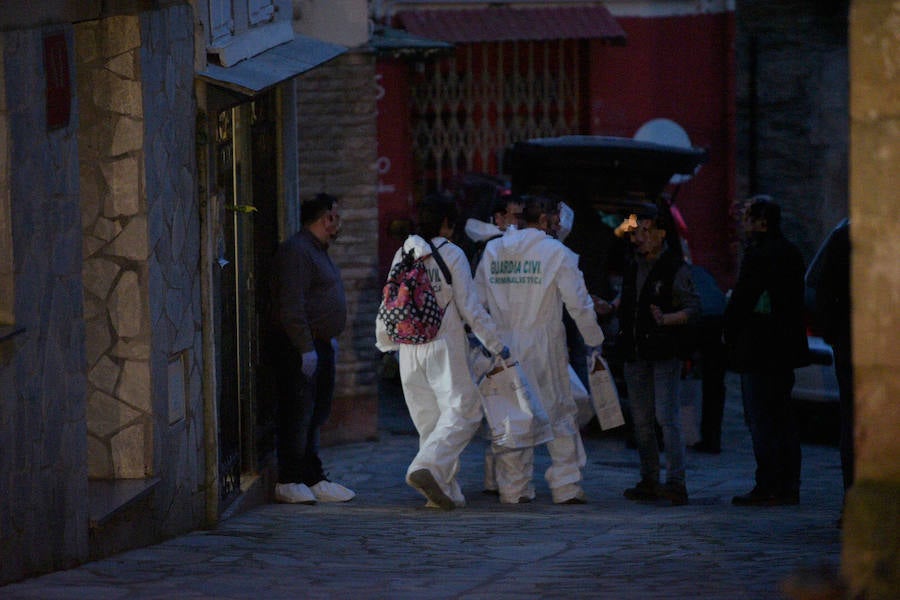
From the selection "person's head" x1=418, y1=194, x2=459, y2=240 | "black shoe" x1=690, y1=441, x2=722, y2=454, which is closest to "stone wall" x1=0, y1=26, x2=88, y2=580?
"person's head" x1=418, y1=194, x2=459, y2=240

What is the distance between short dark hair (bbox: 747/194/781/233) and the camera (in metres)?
9.39

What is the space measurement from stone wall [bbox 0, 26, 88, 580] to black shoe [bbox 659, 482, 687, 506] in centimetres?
404

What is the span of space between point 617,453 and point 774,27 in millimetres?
7771

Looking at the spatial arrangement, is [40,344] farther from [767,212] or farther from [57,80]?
[767,212]

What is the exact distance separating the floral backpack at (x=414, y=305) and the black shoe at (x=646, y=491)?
5.27ft

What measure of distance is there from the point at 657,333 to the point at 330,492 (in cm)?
217

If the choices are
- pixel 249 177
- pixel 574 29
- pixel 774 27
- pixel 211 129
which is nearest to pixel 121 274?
pixel 211 129

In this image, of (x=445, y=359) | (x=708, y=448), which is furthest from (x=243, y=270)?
(x=708, y=448)

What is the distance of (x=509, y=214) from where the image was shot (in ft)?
35.1

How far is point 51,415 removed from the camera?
6316 mm

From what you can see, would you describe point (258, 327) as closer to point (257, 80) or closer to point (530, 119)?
point (257, 80)

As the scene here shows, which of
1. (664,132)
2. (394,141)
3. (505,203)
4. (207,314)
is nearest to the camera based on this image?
(207,314)

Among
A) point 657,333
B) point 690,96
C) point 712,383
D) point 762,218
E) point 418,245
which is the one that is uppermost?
point 690,96

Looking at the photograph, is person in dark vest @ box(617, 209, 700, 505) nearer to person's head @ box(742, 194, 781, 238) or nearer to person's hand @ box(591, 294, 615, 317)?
person's head @ box(742, 194, 781, 238)
